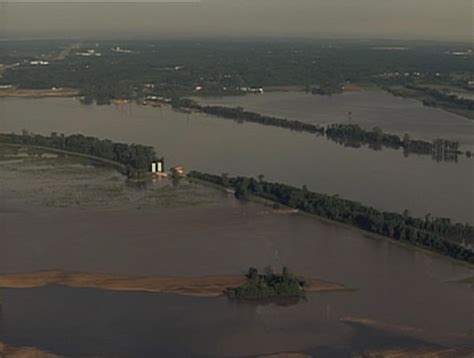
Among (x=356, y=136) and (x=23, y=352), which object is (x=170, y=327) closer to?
(x=23, y=352)

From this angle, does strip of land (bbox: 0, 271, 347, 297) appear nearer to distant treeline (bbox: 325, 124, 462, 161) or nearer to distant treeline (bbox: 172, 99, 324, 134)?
distant treeline (bbox: 325, 124, 462, 161)

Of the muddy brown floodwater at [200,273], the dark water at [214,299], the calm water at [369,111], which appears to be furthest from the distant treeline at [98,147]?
the calm water at [369,111]

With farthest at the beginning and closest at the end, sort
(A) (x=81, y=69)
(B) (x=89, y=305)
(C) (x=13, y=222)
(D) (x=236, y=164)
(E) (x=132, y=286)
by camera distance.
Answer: (A) (x=81, y=69) < (D) (x=236, y=164) < (C) (x=13, y=222) < (E) (x=132, y=286) < (B) (x=89, y=305)

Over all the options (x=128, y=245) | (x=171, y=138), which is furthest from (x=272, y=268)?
(x=171, y=138)

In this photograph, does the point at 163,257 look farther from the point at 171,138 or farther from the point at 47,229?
the point at 171,138

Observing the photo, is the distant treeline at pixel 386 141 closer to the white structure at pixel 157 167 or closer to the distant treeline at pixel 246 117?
the distant treeline at pixel 246 117
